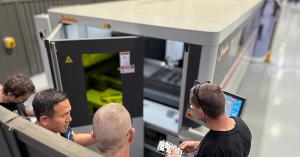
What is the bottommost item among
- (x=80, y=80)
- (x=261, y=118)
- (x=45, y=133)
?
(x=261, y=118)

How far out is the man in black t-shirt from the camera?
1087 mm

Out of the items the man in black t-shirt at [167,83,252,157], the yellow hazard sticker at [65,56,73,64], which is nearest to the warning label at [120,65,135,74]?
the yellow hazard sticker at [65,56,73,64]

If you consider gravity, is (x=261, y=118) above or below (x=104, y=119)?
below

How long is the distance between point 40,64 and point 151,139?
2.68m

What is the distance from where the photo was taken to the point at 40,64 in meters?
3.87

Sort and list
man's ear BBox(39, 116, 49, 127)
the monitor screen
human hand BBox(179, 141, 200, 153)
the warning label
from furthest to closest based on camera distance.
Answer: the warning label, human hand BBox(179, 141, 200, 153), the monitor screen, man's ear BBox(39, 116, 49, 127)

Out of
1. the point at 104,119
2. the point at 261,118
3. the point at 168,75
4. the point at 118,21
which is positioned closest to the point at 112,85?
the point at 168,75

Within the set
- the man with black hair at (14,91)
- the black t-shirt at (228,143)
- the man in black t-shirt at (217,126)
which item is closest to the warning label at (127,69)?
the man with black hair at (14,91)

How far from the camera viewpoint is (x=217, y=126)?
3.75 feet

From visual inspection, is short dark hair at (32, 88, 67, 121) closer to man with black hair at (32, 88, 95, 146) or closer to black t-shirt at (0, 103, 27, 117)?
man with black hair at (32, 88, 95, 146)

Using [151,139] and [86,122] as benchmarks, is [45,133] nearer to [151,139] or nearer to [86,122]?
[86,122]

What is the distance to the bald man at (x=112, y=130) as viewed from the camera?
0.99 meters

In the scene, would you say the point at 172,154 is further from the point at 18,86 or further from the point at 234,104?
the point at 18,86

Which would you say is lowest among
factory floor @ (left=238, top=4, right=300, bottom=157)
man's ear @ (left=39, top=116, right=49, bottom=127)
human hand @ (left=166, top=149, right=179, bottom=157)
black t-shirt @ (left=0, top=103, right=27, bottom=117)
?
factory floor @ (left=238, top=4, right=300, bottom=157)
